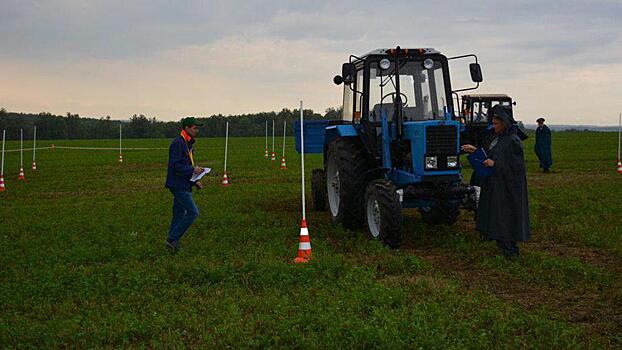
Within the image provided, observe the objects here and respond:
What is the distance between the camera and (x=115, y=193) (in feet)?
54.5

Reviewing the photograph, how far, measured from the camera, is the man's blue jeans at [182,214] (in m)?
8.32

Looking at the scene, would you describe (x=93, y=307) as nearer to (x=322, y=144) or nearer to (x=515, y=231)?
(x=515, y=231)

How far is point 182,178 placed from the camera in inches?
328

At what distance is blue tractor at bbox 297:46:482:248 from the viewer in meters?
8.57

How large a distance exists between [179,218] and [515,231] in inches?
170

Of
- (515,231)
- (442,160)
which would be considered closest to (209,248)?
(442,160)

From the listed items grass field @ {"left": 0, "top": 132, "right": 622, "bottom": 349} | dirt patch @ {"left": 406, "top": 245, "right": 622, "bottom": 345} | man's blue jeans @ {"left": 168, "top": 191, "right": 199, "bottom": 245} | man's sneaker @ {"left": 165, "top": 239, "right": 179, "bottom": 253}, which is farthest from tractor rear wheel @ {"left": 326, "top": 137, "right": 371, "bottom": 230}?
man's sneaker @ {"left": 165, "top": 239, "right": 179, "bottom": 253}

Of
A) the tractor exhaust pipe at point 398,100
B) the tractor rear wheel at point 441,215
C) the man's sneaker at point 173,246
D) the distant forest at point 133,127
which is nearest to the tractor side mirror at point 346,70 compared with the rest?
the tractor exhaust pipe at point 398,100

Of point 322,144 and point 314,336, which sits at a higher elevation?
point 322,144

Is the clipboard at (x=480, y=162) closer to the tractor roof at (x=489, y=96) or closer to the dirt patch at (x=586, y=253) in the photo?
the dirt patch at (x=586, y=253)

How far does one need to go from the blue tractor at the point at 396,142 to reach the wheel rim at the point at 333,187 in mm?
356

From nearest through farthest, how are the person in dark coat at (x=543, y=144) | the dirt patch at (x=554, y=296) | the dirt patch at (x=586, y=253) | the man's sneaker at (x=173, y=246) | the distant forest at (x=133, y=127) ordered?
the dirt patch at (x=554, y=296) < the dirt patch at (x=586, y=253) < the man's sneaker at (x=173, y=246) < the person in dark coat at (x=543, y=144) < the distant forest at (x=133, y=127)

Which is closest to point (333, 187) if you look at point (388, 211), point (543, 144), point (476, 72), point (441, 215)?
point (441, 215)

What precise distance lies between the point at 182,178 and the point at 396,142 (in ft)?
10.1
